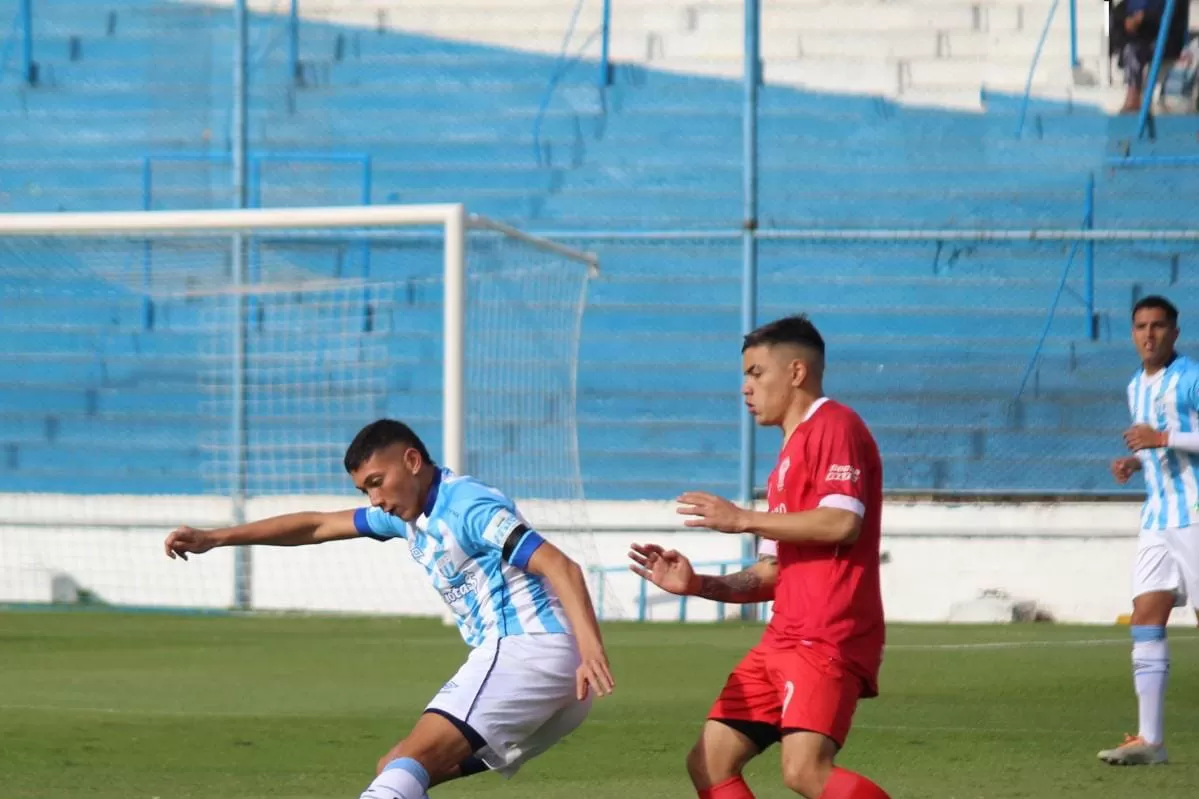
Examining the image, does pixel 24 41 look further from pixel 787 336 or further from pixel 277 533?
pixel 787 336

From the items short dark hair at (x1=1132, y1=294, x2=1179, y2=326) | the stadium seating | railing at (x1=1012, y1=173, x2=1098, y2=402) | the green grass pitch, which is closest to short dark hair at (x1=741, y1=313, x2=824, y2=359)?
the green grass pitch

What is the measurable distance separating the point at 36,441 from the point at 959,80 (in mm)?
9290

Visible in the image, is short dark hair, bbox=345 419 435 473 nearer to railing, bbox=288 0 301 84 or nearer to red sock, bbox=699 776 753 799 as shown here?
red sock, bbox=699 776 753 799

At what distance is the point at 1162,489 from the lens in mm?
8414

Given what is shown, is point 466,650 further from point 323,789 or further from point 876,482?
point 876,482

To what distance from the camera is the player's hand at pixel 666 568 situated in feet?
16.5

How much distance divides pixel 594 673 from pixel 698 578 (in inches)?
16.7

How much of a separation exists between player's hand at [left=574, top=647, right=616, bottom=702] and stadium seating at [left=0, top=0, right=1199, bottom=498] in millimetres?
11398

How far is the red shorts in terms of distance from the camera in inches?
193

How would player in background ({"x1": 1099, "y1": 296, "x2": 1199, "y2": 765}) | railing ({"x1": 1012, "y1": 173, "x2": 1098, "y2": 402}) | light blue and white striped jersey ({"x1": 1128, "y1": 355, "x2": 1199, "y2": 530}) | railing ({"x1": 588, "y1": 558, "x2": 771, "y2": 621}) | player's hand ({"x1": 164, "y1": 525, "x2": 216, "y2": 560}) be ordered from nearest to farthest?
player's hand ({"x1": 164, "y1": 525, "x2": 216, "y2": 560})
player in background ({"x1": 1099, "y1": 296, "x2": 1199, "y2": 765})
light blue and white striped jersey ({"x1": 1128, "y1": 355, "x2": 1199, "y2": 530})
railing ({"x1": 588, "y1": 558, "x2": 771, "y2": 621})
railing ({"x1": 1012, "y1": 173, "x2": 1098, "y2": 402})

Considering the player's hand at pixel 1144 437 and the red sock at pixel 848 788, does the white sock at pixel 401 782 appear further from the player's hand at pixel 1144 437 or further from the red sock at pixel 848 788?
the player's hand at pixel 1144 437

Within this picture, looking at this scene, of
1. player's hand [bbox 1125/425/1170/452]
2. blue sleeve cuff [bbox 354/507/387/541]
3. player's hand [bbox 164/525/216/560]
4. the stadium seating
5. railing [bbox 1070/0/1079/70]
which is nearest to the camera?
blue sleeve cuff [bbox 354/507/387/541]

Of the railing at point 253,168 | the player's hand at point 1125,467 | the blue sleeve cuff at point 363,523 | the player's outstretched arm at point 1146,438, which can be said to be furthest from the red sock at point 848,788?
the railing at point 253,168

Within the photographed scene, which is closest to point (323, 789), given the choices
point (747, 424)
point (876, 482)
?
point (876, 482)
